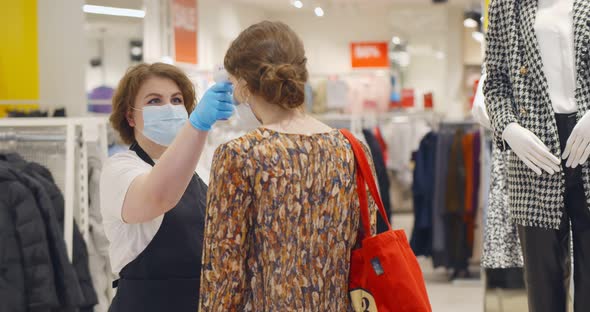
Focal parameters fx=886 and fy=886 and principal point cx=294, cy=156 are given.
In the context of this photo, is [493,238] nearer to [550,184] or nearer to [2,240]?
[550,184]

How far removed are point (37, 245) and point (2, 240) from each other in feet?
0.48

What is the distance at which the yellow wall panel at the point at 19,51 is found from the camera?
17.4 feet

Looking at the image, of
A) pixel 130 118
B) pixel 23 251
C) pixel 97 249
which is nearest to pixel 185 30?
pixel 97 249

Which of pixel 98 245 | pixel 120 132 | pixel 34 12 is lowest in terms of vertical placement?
pixel 98 245

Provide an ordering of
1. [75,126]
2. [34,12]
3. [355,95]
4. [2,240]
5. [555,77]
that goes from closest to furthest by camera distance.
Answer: [555,77]
[2,240]
[75,126]
[34,12]
[355,95]

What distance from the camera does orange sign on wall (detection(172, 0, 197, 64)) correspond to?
10.6 m

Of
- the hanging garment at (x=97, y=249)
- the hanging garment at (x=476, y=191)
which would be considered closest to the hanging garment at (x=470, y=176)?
the hanging garment at (x=476, y=191)

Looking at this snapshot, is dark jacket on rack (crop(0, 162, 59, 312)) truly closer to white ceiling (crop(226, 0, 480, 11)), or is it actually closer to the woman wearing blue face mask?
the woman wearing blue face mask

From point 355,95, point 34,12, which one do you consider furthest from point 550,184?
point 355,95

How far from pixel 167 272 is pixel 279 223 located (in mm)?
616

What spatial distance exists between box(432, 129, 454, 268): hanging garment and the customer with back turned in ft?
18.7

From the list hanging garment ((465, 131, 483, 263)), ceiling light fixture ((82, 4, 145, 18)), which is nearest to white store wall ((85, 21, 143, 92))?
ceiling light fixture ((82, 4, 145, 18))

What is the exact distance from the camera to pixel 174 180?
84.0 inches

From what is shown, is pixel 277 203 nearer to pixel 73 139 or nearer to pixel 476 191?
pixel 73 139
